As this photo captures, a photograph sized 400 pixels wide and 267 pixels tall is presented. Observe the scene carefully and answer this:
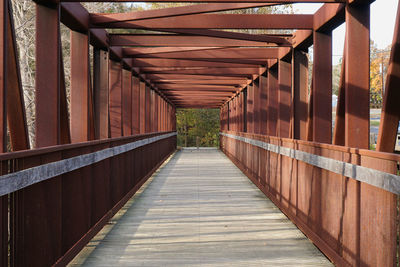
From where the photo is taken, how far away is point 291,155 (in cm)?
716

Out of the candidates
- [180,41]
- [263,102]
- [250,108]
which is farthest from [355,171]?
[250,108]

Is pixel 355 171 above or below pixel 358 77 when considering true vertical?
below

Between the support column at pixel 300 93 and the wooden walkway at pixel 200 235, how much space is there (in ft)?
4.63

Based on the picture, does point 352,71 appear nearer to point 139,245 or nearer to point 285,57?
point 139,245

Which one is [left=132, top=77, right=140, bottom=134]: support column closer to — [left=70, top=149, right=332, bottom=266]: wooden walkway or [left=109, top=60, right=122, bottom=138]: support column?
[left=109, top=60, right=122, bottom=138]: support column

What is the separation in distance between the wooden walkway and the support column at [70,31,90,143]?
4.36ft

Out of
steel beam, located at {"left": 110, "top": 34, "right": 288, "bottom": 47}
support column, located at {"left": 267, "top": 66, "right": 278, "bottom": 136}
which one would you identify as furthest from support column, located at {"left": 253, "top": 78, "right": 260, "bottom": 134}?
steel beam, located at {"left": 110, "top": 34, "right": 288, "bottom": 47}

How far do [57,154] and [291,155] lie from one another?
3610mm

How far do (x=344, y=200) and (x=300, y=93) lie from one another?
214 inches

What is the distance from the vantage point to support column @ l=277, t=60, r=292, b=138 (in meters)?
11.2

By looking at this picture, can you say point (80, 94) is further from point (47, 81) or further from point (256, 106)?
point (256, 106)

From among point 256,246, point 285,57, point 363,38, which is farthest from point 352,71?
point 285,57

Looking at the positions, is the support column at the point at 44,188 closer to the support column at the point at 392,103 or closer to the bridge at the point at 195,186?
the bridge at the point at 195,186

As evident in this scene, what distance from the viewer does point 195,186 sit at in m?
11.4
